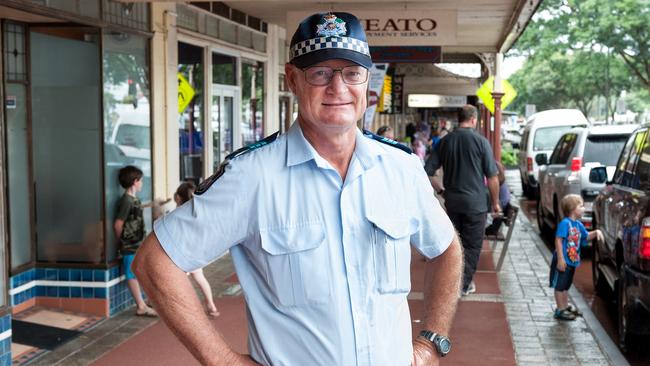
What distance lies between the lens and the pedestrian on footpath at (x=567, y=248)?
7738 mm

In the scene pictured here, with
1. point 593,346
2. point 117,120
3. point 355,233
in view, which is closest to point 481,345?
point 593,346

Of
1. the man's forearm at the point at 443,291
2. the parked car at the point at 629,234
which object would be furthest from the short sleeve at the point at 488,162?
the man's forearm at the point at 443,291

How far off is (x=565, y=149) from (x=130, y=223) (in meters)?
8.76

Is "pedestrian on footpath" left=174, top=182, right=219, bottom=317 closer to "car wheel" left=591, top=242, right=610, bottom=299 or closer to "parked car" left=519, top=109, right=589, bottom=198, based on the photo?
"car wheel" left=591, top=242, right=610, bottom=299

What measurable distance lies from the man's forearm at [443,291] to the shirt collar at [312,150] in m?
0.42

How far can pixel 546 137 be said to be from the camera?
2256 cm

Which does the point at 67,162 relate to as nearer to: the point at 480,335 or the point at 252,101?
the point at 480,335

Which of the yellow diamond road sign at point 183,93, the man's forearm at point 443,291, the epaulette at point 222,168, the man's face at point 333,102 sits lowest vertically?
the man's forearm at point 443,291

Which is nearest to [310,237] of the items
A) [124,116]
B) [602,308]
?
[124,116]

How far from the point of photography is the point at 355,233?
2.44 metres

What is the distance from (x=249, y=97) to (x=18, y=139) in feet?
19.8

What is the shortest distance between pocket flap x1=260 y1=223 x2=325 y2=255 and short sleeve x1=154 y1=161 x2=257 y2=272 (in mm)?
73

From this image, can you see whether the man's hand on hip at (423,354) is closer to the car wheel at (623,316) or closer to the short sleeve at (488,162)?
the car wheel at (623,316)

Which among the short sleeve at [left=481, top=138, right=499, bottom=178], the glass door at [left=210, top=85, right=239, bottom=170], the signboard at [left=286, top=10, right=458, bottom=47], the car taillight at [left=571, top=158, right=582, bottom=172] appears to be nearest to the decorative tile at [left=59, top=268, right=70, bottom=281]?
the glass door at [left=210, top=85, right=239, bottom=170]
